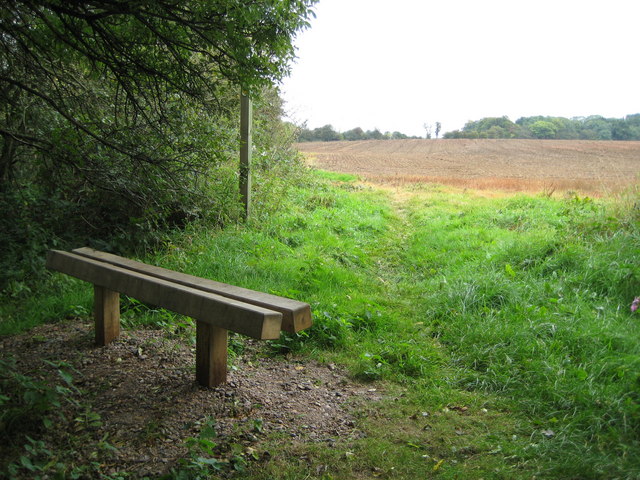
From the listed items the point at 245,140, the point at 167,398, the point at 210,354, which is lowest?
the point at 167,398

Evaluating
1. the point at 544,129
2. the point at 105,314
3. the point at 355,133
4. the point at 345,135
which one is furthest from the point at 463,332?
the point at 355,133

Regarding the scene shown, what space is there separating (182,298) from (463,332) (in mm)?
2503

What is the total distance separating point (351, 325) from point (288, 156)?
30.4ft

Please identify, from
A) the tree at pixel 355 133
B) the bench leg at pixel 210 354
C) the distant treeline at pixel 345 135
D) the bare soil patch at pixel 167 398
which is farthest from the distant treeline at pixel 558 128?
the bench leg at pixel 210 354

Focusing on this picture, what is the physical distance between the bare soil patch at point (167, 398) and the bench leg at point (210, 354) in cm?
7

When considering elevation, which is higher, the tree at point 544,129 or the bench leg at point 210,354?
the tree at point 544,129

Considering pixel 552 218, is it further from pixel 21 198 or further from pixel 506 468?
pixel 21 198

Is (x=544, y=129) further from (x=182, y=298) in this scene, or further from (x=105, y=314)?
(x=182, y=298)

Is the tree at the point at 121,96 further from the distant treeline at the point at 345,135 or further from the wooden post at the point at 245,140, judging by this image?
the distant treeline at the point at 345,135

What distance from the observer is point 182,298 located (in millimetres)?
2855

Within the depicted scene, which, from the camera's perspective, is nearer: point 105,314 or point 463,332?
point 105,314

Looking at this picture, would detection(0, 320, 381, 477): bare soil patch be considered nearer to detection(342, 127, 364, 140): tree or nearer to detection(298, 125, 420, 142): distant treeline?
detection(298, 125, 420, 142): distant treeline

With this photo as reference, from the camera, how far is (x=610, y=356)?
326cm

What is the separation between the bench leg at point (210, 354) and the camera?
9.78ft
